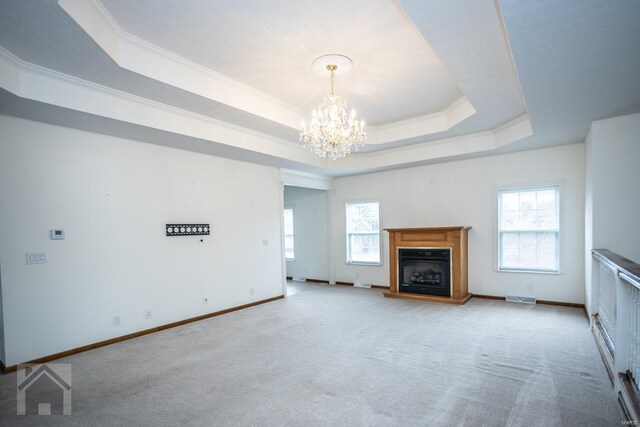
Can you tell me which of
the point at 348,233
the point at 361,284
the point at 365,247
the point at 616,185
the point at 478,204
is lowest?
the point at 361,284

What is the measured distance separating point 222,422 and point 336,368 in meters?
1.21

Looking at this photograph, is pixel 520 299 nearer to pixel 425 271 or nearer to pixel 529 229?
pixel 529 229

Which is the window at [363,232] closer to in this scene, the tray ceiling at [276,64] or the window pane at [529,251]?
the window pane at [529,251]

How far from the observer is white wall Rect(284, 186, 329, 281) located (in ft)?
26.8

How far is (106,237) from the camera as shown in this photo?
13.4ft

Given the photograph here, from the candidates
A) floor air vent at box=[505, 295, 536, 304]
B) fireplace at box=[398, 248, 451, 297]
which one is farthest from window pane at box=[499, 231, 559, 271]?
fireplace at box=[398, 248, 451, 297]

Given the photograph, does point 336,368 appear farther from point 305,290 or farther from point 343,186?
point 343,186

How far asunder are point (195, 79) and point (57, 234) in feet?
7.63

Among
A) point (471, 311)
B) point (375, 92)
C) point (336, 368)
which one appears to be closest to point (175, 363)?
point (336, 368)

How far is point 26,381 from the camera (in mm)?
3082

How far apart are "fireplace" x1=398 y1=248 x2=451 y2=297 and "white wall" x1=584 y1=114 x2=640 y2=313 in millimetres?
2291

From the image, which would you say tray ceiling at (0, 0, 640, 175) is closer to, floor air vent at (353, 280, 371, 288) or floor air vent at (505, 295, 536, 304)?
floor air vent at (505, 295, 536, 304)

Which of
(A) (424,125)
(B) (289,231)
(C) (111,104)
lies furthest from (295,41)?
(B) (289,231)

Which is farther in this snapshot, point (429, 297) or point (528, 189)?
point (429, 297)
